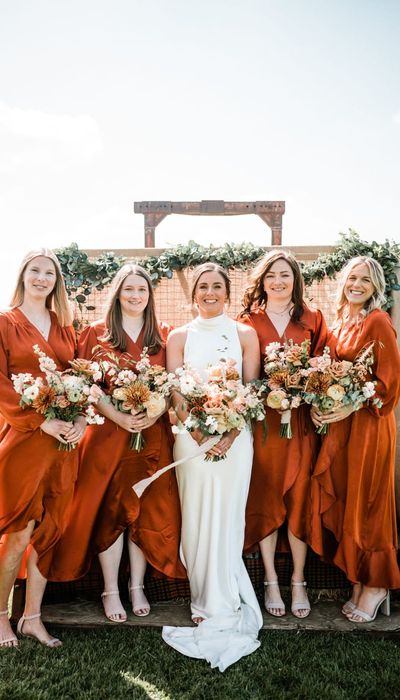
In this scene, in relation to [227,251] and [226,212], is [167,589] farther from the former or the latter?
[226,212]

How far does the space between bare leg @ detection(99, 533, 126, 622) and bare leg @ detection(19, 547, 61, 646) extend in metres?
0.43

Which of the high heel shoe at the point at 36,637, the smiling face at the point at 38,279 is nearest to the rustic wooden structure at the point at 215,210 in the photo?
the smiling face at the point at 38,279

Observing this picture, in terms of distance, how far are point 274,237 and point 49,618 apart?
15.5 feet

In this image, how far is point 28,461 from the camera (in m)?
3.70

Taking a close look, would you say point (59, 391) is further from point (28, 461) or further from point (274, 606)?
point (274, 606)

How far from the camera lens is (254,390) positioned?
3.94m

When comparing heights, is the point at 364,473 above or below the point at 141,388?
below

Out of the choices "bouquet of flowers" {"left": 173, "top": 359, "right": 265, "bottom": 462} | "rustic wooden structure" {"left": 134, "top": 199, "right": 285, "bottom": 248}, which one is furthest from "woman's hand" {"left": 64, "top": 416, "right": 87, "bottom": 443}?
"rustic wooden structure" {"left": 134, "top": 199, "right": 285, "bottom": 248}

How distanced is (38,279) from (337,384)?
2193 mm

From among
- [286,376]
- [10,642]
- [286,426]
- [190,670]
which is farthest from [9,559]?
[286,376]

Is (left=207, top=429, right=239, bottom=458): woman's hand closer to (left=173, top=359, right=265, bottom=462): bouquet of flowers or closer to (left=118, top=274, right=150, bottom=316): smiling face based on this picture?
(left=173, top=359, right=265, bottom=462): bouquet of flowers

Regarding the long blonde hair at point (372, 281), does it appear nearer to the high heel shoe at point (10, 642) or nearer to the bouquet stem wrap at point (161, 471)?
the bouquet stem wrap at point (161, 471)

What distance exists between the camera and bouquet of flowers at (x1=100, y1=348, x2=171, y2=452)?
3678mm

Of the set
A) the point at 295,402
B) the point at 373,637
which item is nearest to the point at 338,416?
the point at 295,402
